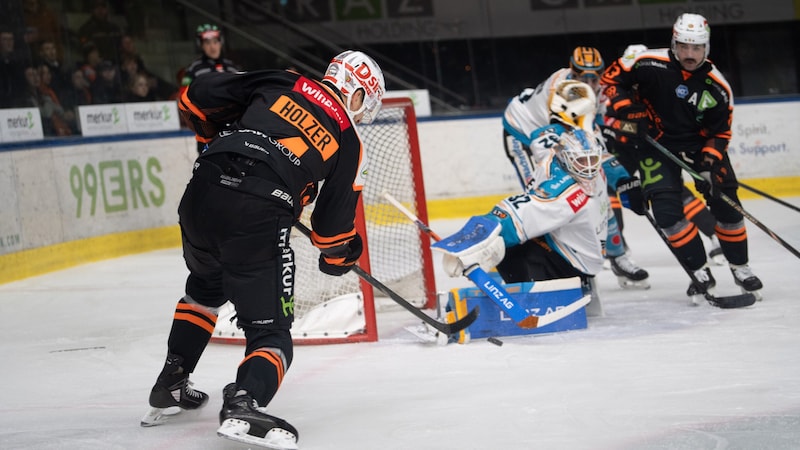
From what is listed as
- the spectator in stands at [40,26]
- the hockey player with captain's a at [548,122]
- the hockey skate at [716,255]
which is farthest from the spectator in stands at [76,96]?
the hockey skate at [716,255]

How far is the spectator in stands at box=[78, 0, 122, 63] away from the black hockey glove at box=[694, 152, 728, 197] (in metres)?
5.17

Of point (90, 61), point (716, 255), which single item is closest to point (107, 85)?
point (90, 61)

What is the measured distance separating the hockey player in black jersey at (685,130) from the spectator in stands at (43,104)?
399 cm

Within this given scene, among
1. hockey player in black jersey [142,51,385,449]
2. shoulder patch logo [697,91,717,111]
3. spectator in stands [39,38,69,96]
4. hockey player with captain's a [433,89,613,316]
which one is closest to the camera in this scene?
hockey player in black jersey [142,51,385,449]

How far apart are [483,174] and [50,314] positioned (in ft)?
14.4

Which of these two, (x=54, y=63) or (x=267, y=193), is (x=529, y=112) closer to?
(x=267, y=193)

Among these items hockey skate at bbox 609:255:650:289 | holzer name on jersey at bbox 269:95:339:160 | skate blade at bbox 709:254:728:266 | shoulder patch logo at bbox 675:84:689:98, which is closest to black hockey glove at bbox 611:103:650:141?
shoulder patch logo at bbox 675:84:689:98

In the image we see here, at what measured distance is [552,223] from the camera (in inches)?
165

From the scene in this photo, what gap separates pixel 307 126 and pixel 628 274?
282 centimetres

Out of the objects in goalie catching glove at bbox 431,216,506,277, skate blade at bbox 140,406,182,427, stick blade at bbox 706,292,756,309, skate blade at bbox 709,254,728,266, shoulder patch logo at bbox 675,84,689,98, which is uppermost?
shoulder patch logo at bbox 675,84,689,98

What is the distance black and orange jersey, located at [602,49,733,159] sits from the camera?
4734 mm

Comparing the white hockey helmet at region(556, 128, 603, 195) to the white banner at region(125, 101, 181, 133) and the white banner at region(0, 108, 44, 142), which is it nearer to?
the white banner at region(0, 108, 44, 142)

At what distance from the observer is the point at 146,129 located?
320 inches

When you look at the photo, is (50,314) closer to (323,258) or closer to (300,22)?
(323,258)
